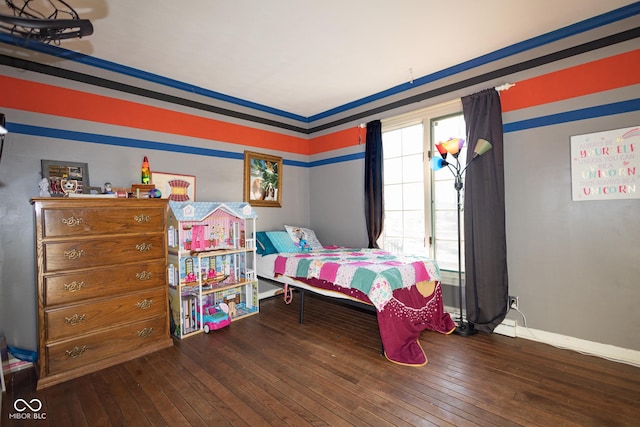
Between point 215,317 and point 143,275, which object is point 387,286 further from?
point 143,275

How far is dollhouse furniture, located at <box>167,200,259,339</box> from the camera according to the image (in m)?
3.11

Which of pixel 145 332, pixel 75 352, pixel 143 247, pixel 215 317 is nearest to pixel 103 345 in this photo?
pixel 75 352

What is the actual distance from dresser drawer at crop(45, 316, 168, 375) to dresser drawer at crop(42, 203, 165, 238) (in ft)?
2.77

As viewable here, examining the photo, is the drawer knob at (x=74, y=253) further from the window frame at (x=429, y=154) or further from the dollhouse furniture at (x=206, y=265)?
the window frame at (x=429, y=154)

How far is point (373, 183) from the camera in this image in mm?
4016

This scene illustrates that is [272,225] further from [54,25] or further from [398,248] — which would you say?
[54,25]

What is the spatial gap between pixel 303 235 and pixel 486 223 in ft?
8.01

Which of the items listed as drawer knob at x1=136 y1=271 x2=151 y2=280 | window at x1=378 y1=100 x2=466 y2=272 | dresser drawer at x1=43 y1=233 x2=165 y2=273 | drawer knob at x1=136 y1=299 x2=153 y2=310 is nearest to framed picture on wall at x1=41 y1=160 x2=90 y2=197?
dresser drawer at x1=43 y1=233 x2=165 y2=273

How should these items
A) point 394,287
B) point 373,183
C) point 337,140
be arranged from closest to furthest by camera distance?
point 394,287, point 373,183, point 337,140

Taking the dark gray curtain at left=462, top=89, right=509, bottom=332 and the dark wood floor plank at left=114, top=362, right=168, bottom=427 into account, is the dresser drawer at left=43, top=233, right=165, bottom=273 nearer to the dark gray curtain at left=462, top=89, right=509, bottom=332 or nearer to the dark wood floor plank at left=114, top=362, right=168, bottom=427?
the dark wood floor plank at left=114, top=362, right=168, bottom=427

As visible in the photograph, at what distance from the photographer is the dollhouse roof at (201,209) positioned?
121 inches

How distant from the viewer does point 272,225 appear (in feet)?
15.0

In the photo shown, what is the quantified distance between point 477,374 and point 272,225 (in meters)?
3.21

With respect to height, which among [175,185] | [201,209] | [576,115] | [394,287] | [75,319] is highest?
[576,115]
